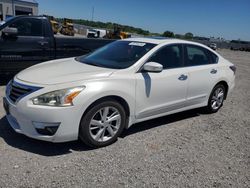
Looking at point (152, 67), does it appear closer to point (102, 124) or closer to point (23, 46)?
point (102, 124)

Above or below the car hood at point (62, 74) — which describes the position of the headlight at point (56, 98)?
below

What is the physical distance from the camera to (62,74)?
3.90m

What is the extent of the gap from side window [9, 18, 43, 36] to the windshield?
278cm

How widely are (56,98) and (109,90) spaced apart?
729mm

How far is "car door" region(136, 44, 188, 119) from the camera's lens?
4316 mm

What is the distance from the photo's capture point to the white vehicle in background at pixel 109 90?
353 centimetres

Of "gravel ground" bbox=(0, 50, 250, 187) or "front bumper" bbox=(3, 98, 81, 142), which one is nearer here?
"gravel ground" bbox=(0, 50, 250, 187)

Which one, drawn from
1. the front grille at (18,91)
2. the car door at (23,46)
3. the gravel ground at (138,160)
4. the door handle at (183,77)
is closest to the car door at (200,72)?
the door handle at (183,77)

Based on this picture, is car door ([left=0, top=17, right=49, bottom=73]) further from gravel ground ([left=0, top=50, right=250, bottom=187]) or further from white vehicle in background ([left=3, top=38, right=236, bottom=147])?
white vehicle in background ([left=3, top=38, right=236, bottom=147])

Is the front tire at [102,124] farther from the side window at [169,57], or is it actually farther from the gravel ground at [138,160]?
the side window at [169,57]

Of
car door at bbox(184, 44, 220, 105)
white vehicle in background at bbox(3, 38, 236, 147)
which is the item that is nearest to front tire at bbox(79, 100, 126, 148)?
white vehicle in background at bbox(3, 38, 236, 147)

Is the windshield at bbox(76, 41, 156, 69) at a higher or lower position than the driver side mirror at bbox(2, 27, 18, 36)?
lower

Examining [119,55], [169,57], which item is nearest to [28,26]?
[119,55]

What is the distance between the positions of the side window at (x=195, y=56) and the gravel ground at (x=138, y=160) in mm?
1255
